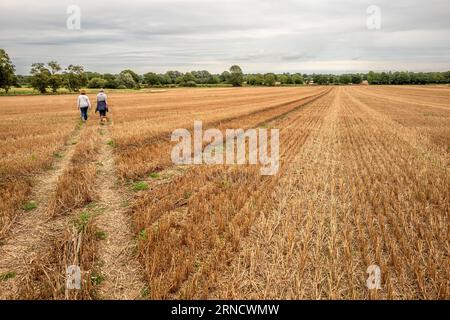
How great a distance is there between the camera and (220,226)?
237 inches

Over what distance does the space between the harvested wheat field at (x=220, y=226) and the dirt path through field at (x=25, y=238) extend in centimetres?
2

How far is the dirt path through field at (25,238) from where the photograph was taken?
4.48m

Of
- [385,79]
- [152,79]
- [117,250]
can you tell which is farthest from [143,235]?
[385,79]

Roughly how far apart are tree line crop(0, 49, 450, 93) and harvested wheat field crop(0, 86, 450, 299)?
251ft

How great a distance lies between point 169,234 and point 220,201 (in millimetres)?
1852

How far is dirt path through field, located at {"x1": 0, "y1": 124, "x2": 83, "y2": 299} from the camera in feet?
14.7

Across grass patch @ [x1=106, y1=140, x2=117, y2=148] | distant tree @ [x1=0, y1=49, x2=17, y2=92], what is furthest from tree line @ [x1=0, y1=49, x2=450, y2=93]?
grass patch @ [x1=106, y1=140, x2=117, y2=148]

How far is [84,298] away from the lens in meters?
4.06

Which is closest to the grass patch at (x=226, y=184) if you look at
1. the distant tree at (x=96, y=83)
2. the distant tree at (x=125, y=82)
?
the distant tree at (x=125, y=82)

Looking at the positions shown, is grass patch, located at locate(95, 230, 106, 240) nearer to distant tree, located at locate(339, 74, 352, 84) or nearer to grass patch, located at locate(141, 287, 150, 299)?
grass patch, located at locate(141, 287, 150, 299)

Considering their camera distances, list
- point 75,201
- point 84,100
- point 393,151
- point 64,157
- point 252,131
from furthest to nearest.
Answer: point 84,100 < point 252,131 < point 393,151 < point 64,157 < point 75,201

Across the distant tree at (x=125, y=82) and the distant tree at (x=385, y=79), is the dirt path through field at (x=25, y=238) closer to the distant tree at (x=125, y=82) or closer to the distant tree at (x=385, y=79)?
the distant tree at (x=125, y=82)

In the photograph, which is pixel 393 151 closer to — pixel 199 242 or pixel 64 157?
pixel 199 242

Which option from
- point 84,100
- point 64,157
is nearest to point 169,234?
point 64,157
